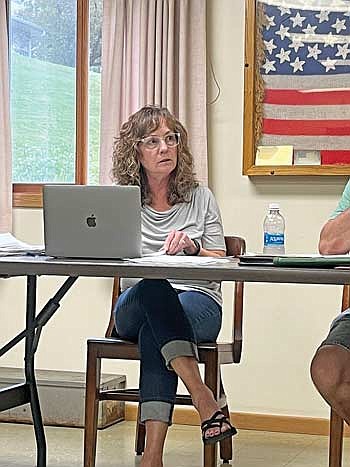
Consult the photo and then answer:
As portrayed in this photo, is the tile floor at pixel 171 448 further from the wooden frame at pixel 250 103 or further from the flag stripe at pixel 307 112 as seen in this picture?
the flag stripe at pixel 307 112

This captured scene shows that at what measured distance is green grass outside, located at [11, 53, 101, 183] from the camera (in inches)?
172

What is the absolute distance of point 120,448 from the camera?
11.9 feet

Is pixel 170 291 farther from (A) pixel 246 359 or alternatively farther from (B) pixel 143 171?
(A) pixel 246 359

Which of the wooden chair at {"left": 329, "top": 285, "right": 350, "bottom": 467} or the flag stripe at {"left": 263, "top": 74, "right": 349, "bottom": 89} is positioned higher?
the flag stripe at {"left": 263, "top": 74, "right": 349, "bottom": 89}

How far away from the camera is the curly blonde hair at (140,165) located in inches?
129

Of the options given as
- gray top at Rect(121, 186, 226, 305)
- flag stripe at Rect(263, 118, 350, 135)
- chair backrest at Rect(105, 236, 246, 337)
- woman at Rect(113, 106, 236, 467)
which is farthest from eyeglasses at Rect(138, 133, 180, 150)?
flag stripe at Rect(263, 118, 350, 135)

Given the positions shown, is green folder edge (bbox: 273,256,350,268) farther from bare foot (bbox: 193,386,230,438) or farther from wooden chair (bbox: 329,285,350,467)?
wooden chair (bbox: 329,285,350,467)

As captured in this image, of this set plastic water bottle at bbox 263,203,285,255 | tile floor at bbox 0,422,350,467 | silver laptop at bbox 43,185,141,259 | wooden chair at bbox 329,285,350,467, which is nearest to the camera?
silver laptop at bbox 43,185,141,259

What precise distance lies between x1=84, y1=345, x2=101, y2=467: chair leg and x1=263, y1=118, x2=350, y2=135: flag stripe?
1307 mm

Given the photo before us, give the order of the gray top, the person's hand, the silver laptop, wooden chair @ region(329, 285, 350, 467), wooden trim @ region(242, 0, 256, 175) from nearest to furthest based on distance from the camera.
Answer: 1. the silver laptop
2. the person's hand
3. wooden chair @ region(329, 285, 350, 467)
4. the gray top
5. wooden trim @ region(242, 0, 256, 175)

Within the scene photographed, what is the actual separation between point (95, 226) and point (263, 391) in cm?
181

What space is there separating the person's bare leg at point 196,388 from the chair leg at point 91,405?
43 centimetres

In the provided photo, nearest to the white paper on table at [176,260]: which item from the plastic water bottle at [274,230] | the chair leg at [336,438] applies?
the plastic water bottle at [274,230]

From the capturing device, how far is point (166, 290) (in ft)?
9.17
